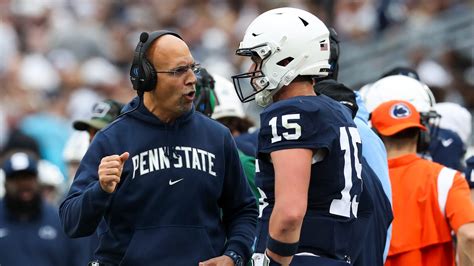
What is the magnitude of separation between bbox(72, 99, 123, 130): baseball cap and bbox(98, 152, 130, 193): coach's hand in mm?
2695

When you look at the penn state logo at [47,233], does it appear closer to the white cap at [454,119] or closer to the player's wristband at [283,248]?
the white cap at [454,119]

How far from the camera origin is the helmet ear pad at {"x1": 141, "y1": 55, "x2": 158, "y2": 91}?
6.14 m

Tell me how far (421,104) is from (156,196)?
248cm

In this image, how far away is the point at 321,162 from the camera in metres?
5.88

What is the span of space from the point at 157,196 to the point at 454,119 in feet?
11.8

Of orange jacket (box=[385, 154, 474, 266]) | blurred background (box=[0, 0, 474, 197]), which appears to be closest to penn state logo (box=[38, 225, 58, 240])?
orange jacket (box=[385, 154, 474, 266])

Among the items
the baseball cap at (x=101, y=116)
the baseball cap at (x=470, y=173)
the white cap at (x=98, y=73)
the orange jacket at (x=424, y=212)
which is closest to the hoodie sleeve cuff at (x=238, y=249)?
the orange jacket at (x=424, y=212)

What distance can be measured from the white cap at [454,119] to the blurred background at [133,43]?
5.91 m

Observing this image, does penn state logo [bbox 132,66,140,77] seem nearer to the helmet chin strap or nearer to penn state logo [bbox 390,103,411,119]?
the helmet chin strap

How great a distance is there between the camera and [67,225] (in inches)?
239

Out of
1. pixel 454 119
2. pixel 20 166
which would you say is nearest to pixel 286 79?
pixel 454 119

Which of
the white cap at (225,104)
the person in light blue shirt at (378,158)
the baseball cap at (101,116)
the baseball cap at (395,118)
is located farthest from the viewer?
the baseball cap at (101,116)

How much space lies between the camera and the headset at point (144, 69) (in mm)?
6144

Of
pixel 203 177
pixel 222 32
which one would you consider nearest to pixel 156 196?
pixel 203 177
